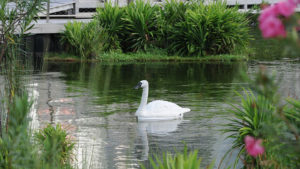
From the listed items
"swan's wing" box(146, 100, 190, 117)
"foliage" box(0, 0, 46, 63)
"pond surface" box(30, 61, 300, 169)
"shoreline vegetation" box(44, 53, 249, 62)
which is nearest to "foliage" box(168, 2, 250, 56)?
"shoreline vegetation" box(44, 53, 249, 62)

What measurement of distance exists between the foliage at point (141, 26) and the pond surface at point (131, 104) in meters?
2.36

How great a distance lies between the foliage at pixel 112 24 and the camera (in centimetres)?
2373

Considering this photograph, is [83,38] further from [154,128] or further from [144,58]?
[154,128]

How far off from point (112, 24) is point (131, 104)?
11197 mm

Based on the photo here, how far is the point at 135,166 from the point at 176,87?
7.93m

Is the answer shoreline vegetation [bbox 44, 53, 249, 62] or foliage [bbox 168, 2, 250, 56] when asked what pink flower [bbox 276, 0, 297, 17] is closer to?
foliage [bbox 168, 2, 250, 56]

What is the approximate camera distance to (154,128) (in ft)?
35.3

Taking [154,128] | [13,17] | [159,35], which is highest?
[13,17]

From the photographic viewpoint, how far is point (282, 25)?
7.68 feet

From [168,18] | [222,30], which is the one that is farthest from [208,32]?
[168,18]

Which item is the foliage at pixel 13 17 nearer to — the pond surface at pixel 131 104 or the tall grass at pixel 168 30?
the pond surface at pixel 131 104

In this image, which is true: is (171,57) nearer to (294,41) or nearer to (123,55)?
(123,55)

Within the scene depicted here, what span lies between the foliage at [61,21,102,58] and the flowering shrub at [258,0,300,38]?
20105mm

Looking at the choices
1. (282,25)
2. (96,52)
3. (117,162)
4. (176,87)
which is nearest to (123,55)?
(96,52)
